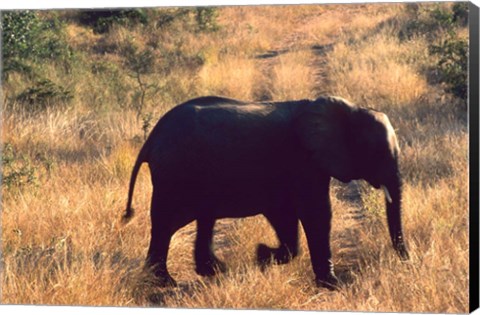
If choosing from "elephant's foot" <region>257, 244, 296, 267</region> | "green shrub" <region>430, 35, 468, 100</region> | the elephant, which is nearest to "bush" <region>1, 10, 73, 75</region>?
the elephant

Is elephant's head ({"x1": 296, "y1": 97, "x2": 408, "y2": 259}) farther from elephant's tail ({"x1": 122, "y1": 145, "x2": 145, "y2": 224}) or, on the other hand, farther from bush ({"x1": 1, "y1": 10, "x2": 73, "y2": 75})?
bush ({"x1": 1, "y1": 10, "x2": 73, "y2": 75})

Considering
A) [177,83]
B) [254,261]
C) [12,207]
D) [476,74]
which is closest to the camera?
[476,74]

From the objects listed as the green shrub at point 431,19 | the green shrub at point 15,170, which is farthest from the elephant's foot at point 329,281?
the green shrub at point 15,170

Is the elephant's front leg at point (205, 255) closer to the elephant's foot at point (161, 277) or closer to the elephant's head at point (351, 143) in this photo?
the elephant's foot at point (161, 277)

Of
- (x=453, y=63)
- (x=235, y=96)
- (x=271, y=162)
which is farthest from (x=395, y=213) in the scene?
(x=235, y=96)

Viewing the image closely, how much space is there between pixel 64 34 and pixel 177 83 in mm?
929

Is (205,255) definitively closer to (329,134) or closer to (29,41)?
(329,134)

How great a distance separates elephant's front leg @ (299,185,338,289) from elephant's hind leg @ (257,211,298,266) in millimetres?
165

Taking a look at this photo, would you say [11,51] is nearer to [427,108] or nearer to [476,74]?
[427,108]

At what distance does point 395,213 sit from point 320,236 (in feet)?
1.55

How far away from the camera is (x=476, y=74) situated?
19.5 feet

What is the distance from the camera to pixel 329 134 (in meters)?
6.11

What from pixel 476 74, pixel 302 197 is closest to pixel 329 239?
pixel 302 197

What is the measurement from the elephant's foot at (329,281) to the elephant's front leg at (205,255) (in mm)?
650
